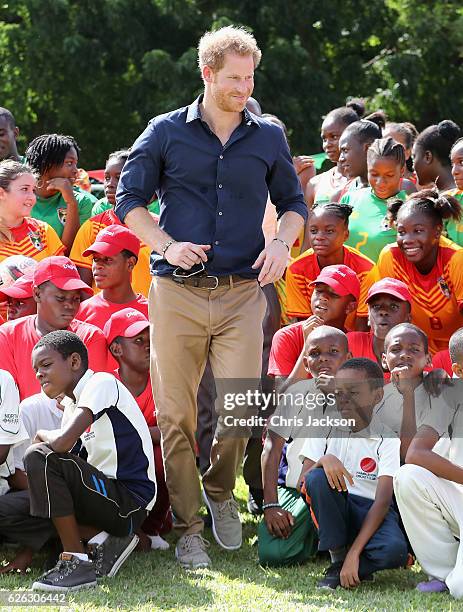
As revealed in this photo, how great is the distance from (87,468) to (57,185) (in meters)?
2.76

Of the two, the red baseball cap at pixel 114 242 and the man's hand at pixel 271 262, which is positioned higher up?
the red baseball cap at pixel 114 242

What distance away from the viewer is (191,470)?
531 centimetres

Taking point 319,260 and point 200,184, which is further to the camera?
point 319,260

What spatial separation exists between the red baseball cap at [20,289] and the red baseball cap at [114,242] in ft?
1.22

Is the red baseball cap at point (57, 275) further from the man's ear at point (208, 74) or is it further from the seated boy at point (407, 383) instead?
the seated boy at point (407, 383)

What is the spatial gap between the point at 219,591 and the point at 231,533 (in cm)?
73

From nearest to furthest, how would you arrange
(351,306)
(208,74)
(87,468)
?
(87,468) < (208,74) < (351,306)

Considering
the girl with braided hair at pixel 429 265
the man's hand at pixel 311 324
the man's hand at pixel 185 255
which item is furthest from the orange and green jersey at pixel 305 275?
the man's hand at pixel 185 255

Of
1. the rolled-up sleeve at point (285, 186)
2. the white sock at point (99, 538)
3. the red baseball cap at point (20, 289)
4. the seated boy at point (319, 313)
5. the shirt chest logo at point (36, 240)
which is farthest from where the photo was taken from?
the shirt chest logo at point (36, 240)

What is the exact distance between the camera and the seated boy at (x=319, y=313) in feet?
19.6

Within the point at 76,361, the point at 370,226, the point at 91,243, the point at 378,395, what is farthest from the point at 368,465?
the point at 91,243

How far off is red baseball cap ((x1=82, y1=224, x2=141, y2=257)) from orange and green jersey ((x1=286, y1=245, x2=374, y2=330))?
882 millimetres

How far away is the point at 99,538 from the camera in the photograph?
5133 mm

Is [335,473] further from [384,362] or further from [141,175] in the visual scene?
[141,175]
